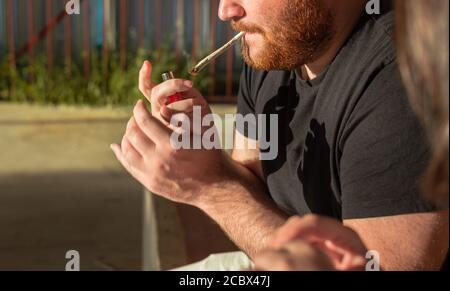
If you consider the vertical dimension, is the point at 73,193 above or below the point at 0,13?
below

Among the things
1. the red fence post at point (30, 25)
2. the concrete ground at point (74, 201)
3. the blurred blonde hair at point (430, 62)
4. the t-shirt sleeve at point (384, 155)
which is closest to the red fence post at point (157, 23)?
the concrete ground at point (74, 201)

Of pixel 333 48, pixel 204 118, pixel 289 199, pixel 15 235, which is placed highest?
pixel 333 48

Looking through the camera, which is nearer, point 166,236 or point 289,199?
point 289,199

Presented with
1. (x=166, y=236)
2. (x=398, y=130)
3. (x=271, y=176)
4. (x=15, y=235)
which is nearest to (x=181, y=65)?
(x=15, y=235)

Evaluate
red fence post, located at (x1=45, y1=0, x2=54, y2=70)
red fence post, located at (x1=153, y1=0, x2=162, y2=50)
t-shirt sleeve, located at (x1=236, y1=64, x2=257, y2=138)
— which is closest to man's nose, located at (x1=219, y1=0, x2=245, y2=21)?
t-shirt sleeve, located at (x1=236, y1=64, x2=257, y2=138)

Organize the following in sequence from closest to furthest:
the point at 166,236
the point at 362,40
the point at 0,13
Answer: the point at 362,40, the point at 166,236, the point at 0,13

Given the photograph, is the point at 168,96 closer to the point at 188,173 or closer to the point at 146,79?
the point at 146,79

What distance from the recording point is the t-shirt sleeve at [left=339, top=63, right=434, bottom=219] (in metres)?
1.60

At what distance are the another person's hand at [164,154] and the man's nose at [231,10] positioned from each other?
0.17 metres

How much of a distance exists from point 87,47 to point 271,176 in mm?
5272

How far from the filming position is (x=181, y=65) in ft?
23.1

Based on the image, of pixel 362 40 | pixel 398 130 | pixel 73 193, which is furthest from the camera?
pixel 73 193

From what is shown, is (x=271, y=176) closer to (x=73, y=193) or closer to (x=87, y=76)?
(x=73, y=193)

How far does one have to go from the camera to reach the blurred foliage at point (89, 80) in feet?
22.6
